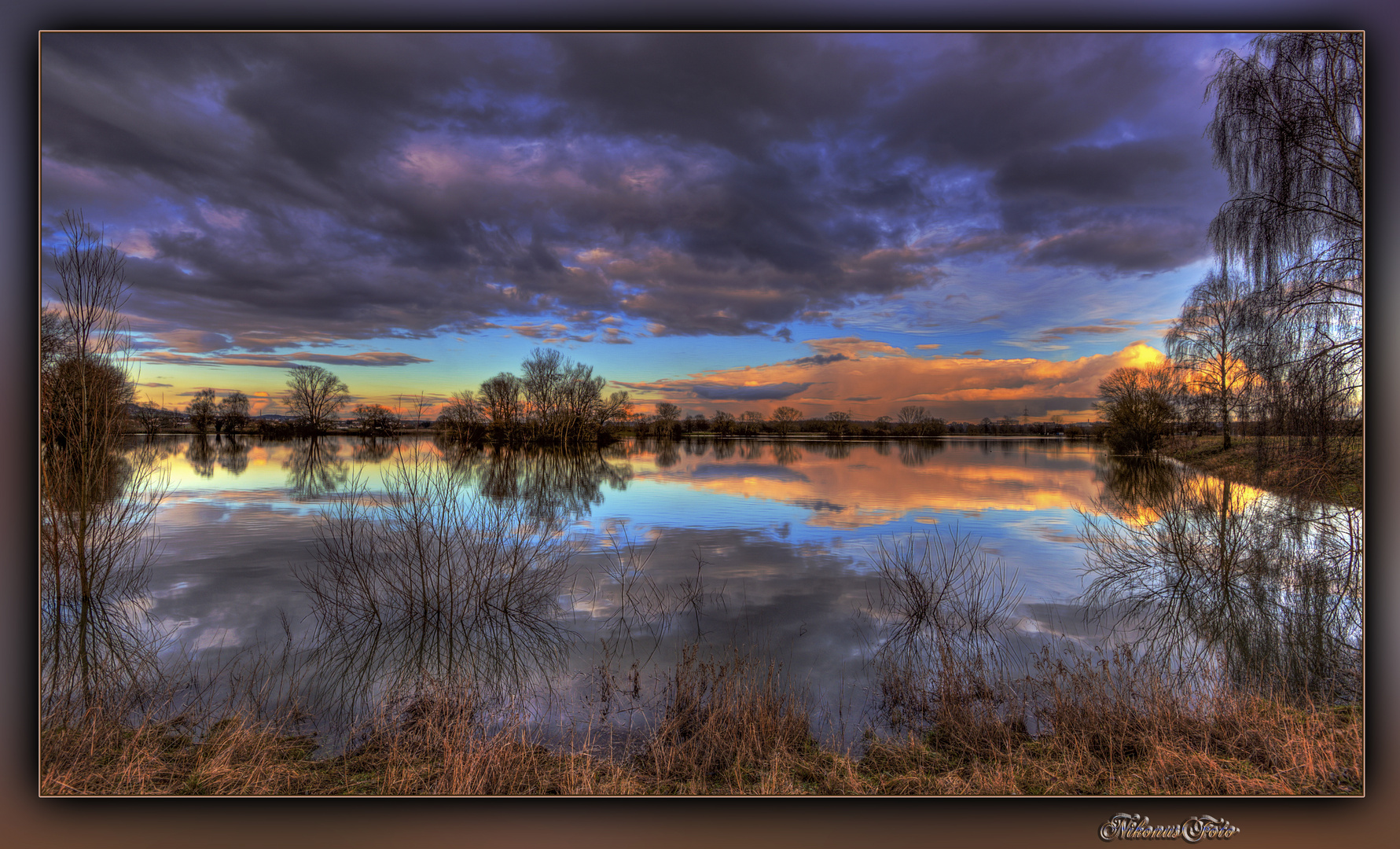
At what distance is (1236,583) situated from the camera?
6117 millimetres

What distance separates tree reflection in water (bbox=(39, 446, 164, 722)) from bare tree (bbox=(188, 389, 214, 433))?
265 centimetres

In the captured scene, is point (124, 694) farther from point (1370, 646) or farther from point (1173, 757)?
point (1370, 646)

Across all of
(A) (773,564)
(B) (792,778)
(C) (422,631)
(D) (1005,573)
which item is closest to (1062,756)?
(B) (792,778)

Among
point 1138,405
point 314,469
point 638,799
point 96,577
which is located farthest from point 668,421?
point 638,799

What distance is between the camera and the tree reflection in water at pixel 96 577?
4.07 metres

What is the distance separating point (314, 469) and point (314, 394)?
272 inches

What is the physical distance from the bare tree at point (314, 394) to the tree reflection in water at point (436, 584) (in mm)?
2462

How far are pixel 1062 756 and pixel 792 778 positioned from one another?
2124 mm

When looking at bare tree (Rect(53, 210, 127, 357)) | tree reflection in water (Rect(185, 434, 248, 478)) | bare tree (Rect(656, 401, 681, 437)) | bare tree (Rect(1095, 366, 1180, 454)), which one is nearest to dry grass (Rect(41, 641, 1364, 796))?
bare tree (Rect(53, 210, 127, 357))

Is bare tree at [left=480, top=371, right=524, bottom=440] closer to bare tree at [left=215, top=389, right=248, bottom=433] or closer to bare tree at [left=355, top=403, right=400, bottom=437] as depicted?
bare tree at [left=355, top=403, right=400, bottom=437]

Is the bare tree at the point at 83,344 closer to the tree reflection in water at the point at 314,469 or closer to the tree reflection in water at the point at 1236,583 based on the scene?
the tree reflection in water at the point at 314,469

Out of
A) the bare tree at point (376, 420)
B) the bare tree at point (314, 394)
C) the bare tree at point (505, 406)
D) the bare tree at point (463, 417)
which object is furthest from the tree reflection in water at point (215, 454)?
the bare tree at point (505, 406)

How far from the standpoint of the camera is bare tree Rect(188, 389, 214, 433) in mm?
7748

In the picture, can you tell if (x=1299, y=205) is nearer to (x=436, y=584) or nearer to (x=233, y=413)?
(x=436, y=584)
